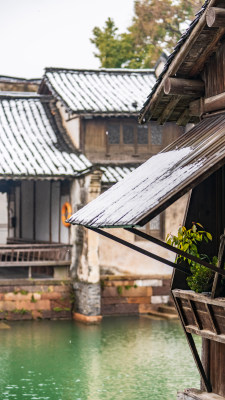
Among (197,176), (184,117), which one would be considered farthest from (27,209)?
(197,176)

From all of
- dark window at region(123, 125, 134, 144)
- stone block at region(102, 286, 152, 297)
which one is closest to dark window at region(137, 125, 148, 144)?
dark window at region(123, 125, 134, 144)

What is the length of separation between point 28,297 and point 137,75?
1048 cm

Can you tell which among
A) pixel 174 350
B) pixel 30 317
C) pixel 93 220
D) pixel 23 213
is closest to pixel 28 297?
pixel 30 317

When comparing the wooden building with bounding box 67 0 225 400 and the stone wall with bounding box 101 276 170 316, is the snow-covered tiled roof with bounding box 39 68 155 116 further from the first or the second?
the wooden building with bounding box 67 0 225 400

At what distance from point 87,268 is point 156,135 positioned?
19.6 feet

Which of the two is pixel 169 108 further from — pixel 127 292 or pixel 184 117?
pixel 127 292

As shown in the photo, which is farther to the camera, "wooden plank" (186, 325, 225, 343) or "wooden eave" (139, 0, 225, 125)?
"wooden eave" (139, 0, 225, 125)

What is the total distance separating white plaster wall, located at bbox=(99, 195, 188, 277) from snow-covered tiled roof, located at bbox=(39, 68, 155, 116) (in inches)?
153

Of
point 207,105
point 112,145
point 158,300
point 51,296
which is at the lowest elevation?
point 158,300

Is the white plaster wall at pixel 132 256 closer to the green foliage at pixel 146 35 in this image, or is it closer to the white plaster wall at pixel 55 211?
the white plaster wall at pixel 55 211

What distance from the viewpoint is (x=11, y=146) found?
2889 centimetres

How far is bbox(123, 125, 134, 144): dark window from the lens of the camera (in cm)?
2936

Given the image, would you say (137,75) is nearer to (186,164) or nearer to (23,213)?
(23,213)

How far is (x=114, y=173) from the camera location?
93.1ft
